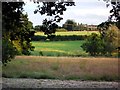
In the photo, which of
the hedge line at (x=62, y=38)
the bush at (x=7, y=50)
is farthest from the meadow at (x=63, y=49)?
the bush at (x=7, y=50)

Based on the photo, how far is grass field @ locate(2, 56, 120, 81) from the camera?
18.7 m

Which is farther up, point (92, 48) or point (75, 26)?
point (75, 26)

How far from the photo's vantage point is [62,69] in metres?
21.0

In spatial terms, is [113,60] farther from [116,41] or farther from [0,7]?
[0,7]

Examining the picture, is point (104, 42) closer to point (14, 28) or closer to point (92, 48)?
point (92, 48)

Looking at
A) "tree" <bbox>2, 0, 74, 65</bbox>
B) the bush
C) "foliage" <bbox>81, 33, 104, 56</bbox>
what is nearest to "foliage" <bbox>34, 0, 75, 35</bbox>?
"tree" <bbox>2, 0, 74, 65</bbox>

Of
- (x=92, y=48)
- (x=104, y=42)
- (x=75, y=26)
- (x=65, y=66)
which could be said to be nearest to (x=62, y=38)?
(x=75, y=26)

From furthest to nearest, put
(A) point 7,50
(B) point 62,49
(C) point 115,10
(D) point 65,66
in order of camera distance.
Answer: (D) point 65,66
(B) point 62,49
(A) point 7,50
(C) point 115,10

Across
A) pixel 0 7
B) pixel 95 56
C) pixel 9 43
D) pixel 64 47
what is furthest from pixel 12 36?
pixel 95 56

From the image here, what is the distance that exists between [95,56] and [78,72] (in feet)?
7.67

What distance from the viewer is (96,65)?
1992cm

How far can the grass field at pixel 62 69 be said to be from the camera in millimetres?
18672

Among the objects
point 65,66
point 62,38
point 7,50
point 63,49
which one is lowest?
point 65,66

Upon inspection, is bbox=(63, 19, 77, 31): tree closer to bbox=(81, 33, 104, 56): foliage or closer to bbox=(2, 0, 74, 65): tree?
bbox=(2, 0, 74, 65): tree
